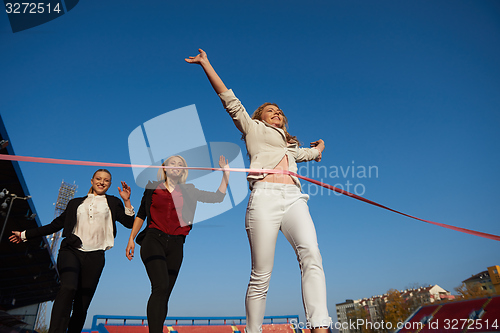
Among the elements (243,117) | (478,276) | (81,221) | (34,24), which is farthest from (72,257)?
(478,276)

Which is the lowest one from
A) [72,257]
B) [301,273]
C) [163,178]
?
[301,273]

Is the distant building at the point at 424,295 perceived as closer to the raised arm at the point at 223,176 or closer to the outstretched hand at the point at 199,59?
the raised arm at the point at 223,176

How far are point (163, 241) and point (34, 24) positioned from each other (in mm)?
9125

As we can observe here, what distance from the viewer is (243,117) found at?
283 cm

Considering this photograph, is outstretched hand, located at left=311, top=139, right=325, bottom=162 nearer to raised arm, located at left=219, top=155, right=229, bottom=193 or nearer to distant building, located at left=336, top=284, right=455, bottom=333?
raised arm, located at left=219, top=155, right=229, bottom=193

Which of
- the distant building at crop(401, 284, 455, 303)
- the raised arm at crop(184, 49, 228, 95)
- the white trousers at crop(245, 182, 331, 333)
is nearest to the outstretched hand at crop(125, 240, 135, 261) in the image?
the white trousers at crop(245, 182, 331, 333)

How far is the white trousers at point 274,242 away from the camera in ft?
6.86

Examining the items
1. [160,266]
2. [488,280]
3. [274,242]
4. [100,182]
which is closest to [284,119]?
[274,242]

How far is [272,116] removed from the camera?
10.6 ft

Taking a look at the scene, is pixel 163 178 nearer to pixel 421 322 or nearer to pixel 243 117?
pixel 243 117

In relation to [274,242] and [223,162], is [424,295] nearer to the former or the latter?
[223,162]

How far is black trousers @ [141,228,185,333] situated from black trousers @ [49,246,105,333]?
642 millimetres

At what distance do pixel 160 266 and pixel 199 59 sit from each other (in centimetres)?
199

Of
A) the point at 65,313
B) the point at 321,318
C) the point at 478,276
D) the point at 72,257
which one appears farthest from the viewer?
the point at 478,276
